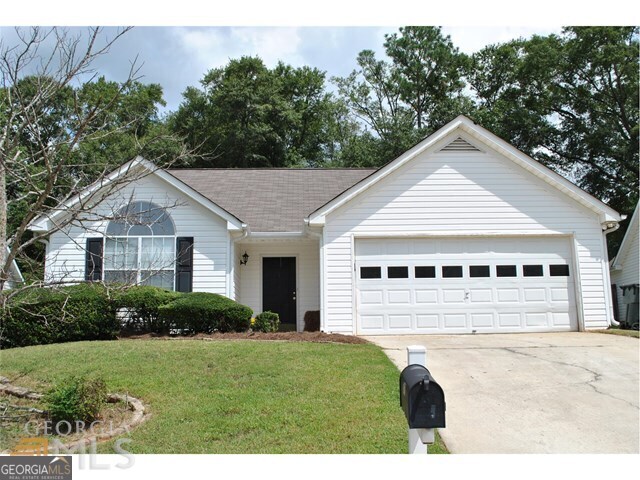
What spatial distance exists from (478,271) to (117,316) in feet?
→ 29.7

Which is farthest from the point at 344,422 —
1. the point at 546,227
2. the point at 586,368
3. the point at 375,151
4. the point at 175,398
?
the point at 375,151

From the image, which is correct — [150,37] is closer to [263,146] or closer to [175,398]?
[175,398]

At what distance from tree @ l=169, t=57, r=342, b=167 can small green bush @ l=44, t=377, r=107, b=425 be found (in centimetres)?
2924

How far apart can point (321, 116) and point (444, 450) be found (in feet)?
123

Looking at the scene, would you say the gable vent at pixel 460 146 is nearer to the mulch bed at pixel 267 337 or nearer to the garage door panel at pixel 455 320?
the garage door panel at pixel 455 320

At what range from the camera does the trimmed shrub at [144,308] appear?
504 inches

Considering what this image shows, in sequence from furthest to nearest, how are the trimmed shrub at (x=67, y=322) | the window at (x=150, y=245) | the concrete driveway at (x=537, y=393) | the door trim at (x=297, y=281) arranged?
1. the door trim at (x=297, y=281)
2. the window at (x=150, y=245)
3. the trimmed shrub at (x=67, y=322)
4. the concrete driveway at (x=537, y=393)

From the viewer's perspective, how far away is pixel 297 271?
16.5 m

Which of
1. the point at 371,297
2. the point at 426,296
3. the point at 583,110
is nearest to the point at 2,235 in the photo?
the point at 371,297

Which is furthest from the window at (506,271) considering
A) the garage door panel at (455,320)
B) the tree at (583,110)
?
the tree at (583,110)

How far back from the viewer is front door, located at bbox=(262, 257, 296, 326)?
16406 millimetres

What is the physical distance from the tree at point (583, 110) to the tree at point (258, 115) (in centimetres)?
1266

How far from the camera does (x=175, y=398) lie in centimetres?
738

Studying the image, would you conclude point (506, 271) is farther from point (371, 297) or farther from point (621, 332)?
point (371, 297)
